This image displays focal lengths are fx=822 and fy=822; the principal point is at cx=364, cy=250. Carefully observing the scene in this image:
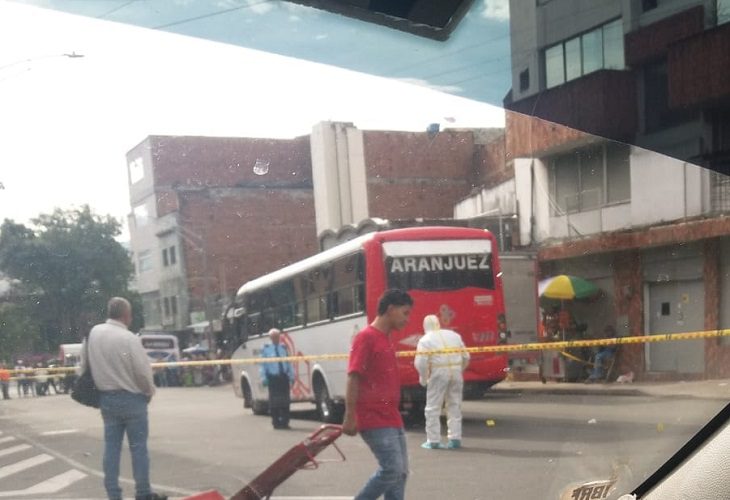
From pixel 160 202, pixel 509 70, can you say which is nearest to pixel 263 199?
pixel 160 202

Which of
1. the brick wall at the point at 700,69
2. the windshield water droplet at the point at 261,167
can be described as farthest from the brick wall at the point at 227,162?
the brick wall at the point at 700,69

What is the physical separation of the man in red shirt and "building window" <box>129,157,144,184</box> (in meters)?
0.79

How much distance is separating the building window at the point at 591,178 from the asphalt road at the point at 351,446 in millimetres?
669

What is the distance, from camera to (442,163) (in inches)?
99.6

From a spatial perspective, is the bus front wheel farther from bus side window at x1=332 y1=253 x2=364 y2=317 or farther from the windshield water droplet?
the windshield water droplet

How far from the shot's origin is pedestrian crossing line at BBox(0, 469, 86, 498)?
2.19 metres

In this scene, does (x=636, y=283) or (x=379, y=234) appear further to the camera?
(x=636, y=283)

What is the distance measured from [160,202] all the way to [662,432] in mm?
1996

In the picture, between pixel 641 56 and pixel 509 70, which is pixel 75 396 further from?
pixel 641 56

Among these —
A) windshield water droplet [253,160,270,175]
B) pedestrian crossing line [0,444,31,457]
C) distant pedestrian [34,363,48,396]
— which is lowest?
pedestrian crossing line [0,444,31,457]

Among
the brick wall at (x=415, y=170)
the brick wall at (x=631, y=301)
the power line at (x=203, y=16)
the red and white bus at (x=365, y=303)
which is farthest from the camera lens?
the brick wall at (x=631, y=301)

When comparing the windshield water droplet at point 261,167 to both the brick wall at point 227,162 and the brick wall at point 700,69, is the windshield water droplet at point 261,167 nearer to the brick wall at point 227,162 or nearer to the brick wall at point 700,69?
the brick wall at point 227,162

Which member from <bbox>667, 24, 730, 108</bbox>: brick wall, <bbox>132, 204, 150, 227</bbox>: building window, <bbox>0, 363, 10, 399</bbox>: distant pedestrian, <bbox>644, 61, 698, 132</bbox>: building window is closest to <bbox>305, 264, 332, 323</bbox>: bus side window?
<bbox>132, 204, 150, 227</bbox>: building window

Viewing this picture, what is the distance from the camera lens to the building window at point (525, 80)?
8.68 feet
